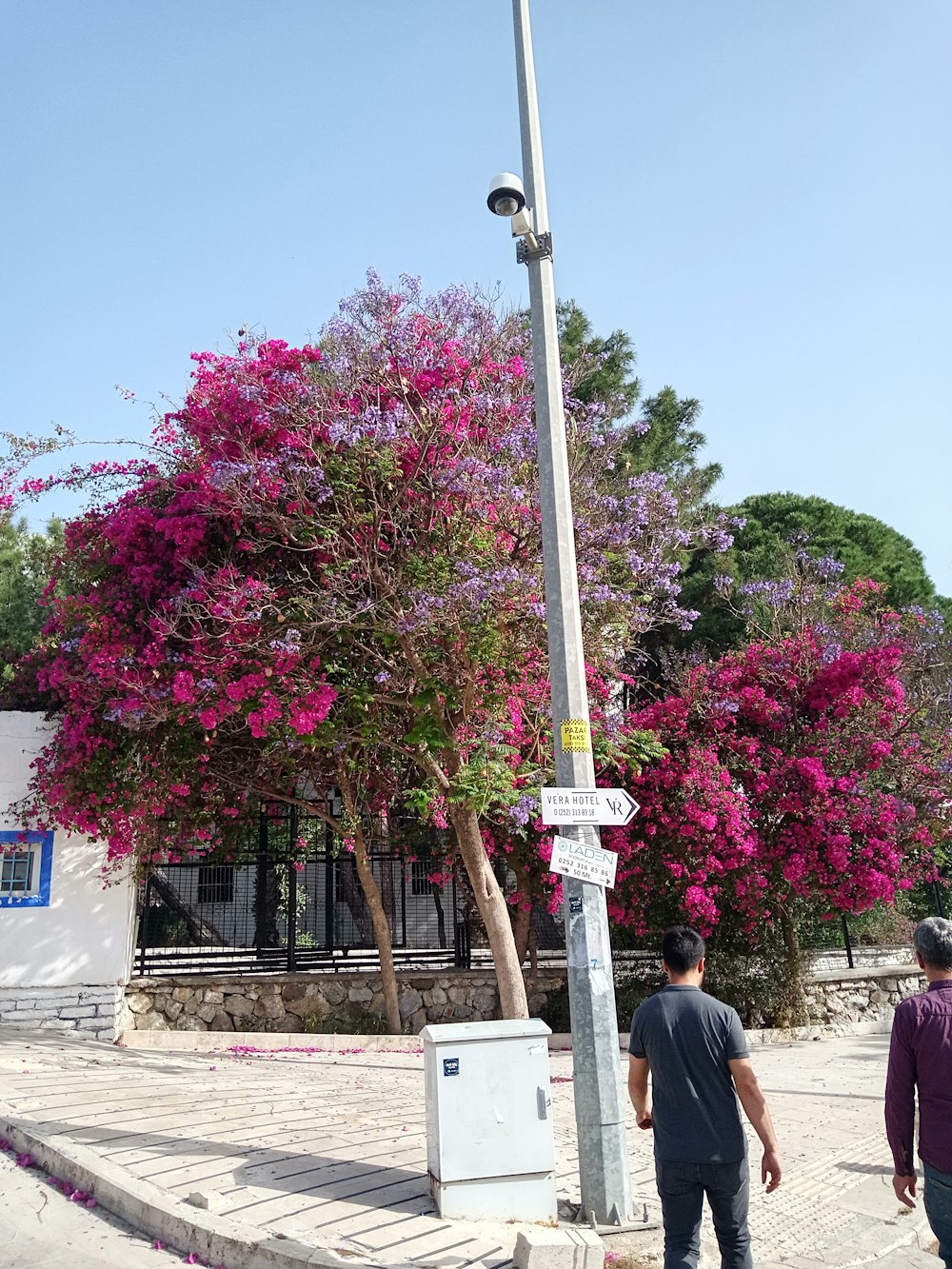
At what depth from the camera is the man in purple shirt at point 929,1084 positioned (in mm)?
3328

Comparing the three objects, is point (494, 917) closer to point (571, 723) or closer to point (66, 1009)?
point (571, 723)

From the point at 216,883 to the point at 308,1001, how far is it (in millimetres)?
2035

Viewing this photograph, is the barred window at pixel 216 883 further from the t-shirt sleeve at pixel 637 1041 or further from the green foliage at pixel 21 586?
the t-shirt sleeve at pixel 637 1041

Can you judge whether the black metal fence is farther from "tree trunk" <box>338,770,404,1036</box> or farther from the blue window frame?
the blue window frame

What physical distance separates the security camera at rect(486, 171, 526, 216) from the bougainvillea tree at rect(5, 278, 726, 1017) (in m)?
2.85

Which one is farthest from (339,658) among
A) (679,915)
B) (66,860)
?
(679,915)

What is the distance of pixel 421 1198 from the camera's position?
5.08 m

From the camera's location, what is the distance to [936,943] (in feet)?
11.8

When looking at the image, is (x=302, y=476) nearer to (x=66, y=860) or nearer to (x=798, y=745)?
(x=66, y=860)

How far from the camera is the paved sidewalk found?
4547mm

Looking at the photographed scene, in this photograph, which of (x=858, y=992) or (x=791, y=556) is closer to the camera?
(x=858, y=992)


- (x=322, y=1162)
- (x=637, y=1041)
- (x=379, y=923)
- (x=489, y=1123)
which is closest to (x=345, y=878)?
(x=379, y=923)

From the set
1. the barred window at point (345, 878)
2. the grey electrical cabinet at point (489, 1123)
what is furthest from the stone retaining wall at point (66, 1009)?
the grey electrical cabinet at point (489, 1123)

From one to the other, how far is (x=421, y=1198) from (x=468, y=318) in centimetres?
800
